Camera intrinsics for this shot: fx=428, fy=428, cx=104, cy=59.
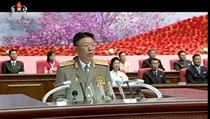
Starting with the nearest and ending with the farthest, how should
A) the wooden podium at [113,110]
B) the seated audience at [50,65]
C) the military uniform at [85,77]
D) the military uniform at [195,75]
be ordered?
the wooden podium at [113,110] → the military uniform at [85,77] → the military uniform at [195,75] → the seated audience at [50,65]

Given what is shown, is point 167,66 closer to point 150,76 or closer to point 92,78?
point 150,76

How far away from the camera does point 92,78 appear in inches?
102

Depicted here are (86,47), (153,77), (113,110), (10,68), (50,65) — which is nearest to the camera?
(113,110)

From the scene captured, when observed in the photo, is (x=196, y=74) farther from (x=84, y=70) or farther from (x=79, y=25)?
(x=84, y=70)

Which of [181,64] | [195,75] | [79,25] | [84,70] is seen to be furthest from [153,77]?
[84,70]

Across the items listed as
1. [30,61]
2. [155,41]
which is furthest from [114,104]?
[155,41]

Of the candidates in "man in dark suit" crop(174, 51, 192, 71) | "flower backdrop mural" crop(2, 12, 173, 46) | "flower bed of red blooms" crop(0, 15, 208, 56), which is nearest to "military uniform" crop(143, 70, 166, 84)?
"man in dark suit" crop(174, 51, 192, 71)

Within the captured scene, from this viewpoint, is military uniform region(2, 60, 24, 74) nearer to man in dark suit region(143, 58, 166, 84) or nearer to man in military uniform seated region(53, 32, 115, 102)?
man in dark suit region(143, 58, 166, 84)

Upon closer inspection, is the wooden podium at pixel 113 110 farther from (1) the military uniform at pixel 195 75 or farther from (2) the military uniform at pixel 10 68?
(2) the military uniform at pixel 10 68

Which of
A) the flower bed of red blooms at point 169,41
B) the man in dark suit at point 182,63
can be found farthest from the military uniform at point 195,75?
the flower bed of red blooms at point 169,41

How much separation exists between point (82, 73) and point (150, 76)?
3205mm

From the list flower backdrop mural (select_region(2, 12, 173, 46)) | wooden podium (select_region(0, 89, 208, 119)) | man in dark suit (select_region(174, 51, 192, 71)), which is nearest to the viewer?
wooden podium (select_region(0, 89, 208, 119))

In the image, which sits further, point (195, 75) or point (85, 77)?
point (195, 75)

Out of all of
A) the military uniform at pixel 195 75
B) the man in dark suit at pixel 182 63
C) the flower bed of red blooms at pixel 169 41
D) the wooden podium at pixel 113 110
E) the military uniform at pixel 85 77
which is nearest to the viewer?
the wooden podium at pixel 113 110
